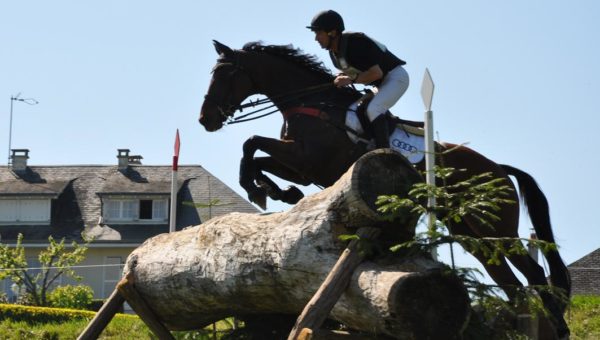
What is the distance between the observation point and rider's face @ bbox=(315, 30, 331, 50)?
7883 millimetres

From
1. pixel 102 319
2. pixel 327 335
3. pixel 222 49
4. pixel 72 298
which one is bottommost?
pixel 72 298

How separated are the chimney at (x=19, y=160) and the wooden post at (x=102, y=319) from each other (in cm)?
3555

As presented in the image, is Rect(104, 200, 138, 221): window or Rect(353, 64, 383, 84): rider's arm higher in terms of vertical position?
Rect(353, 64, 383, 84): rider's arm

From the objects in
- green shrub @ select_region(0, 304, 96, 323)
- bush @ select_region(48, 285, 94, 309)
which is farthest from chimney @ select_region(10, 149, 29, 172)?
green shrub @ select_region(0, 304, 96, 323)

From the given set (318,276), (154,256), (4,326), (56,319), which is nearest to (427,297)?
(318,276)

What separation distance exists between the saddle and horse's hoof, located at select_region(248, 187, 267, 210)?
93 cm

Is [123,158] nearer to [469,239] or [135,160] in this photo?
[135,160]

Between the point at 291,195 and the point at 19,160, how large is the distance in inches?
1408

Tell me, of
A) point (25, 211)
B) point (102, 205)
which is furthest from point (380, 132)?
point (25, 211)

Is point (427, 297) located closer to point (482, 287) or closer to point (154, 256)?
point (482, 287)

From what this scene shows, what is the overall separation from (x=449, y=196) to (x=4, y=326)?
7985 mm

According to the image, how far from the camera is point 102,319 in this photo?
24.3 ft

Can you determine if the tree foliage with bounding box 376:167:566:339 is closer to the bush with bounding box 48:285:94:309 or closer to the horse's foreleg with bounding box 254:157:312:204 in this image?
the horse's foreleg with bounding box 254:157:312:204

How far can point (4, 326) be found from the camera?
38.7 feet
